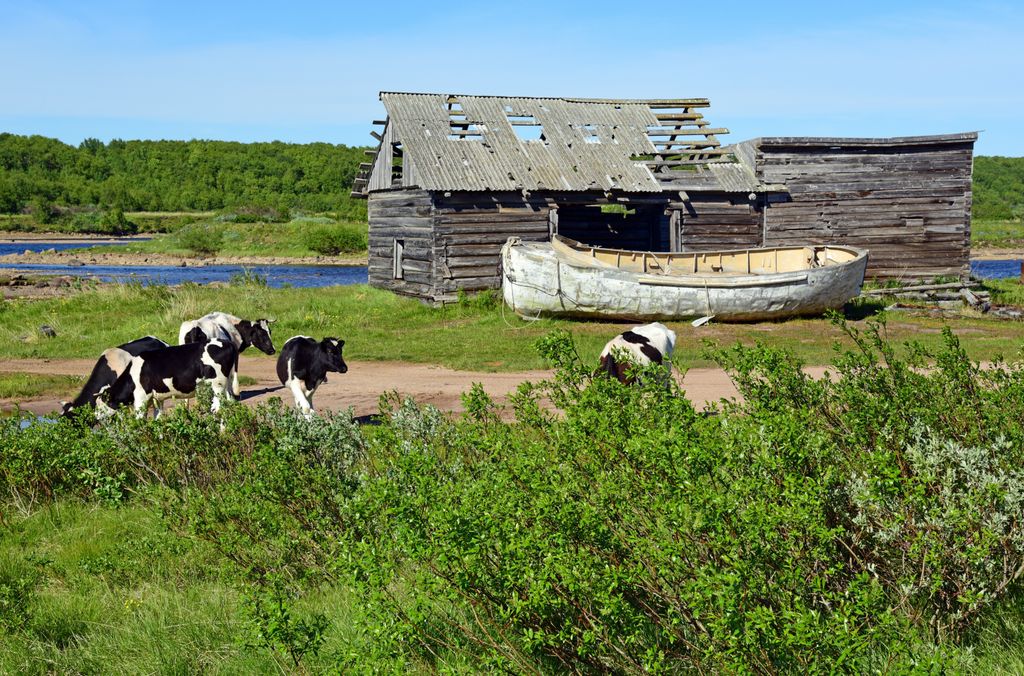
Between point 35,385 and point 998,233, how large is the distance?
77750 mm

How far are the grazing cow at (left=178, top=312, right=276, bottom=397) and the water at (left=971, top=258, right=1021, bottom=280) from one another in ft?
126

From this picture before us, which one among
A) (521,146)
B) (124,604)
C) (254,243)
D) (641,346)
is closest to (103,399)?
(124,604)

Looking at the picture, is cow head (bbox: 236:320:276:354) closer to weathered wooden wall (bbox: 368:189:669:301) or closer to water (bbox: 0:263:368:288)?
weathered wooden wall (bbox: 368:189:669:301)

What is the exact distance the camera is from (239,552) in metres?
6.33

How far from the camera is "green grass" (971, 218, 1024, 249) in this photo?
6981 cm

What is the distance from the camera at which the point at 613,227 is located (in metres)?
30.1

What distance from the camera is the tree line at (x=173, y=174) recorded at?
124 meters

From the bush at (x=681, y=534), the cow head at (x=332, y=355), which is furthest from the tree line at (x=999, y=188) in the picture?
the bush at (x=681, y=534)

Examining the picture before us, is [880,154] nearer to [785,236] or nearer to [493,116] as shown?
[785,236]

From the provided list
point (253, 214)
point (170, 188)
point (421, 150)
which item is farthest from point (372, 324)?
point (170, 188)

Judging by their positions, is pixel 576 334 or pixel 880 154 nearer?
pixel 576 334

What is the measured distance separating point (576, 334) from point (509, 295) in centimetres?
366

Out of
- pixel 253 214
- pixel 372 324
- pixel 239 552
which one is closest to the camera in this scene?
pixel 239 552

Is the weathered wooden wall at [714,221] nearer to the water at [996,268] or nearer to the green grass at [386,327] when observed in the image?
the green grass at [386,327]
